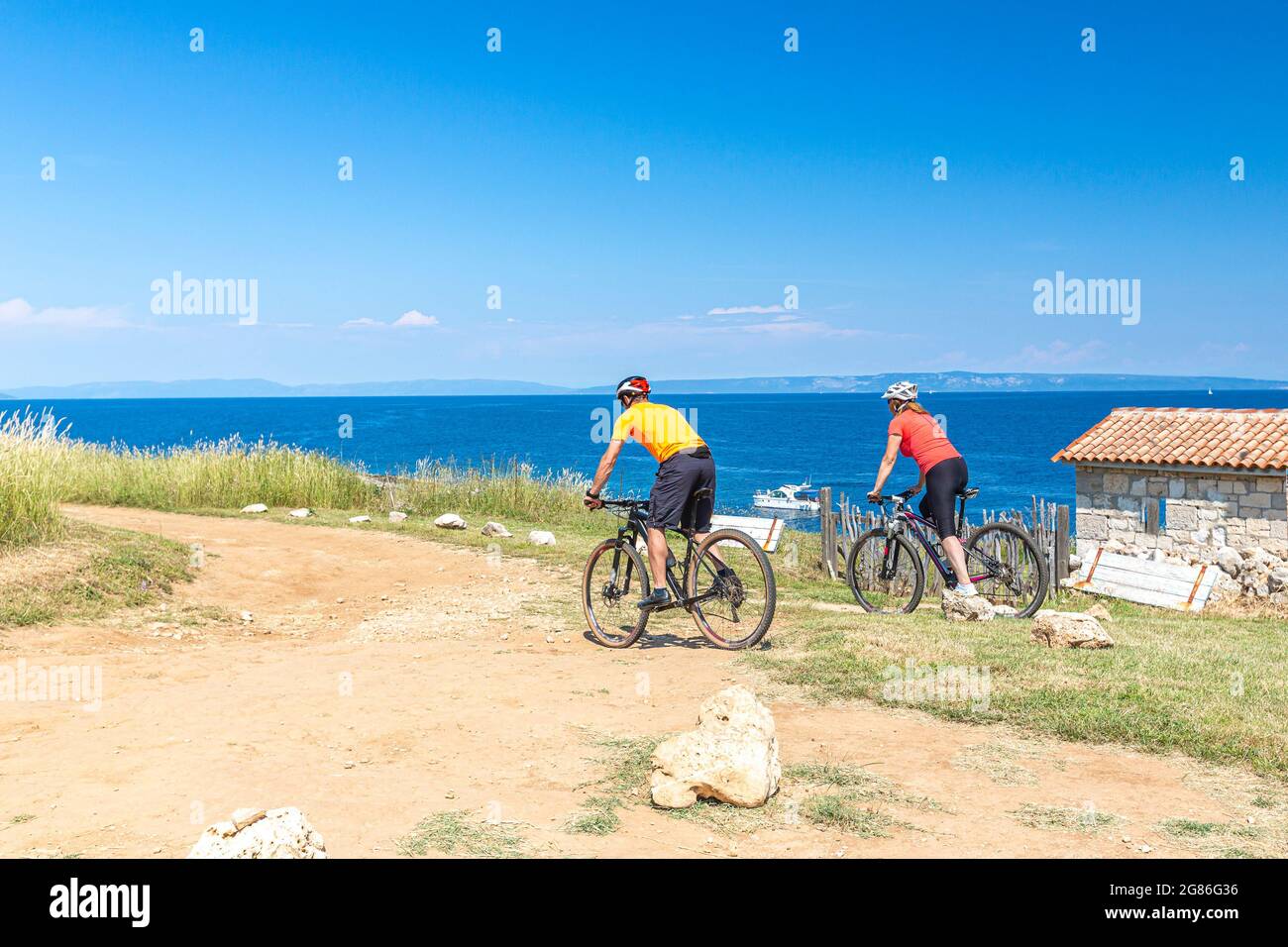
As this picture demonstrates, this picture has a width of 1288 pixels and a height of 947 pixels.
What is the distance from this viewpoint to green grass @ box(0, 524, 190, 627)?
9.73m

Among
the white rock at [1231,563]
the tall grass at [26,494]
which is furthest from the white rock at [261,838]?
the white rock at [1231,563]

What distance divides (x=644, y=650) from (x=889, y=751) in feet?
11.0

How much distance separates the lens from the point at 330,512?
63.4ft

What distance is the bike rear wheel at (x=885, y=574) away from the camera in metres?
10.6

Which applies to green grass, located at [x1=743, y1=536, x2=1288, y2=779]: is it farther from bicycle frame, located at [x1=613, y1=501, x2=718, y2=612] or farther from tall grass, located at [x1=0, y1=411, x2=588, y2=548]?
tall grass, located at [x1=0, y1=411, x2=588, y2=548]

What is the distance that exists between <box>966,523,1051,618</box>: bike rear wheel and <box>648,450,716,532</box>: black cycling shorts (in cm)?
360

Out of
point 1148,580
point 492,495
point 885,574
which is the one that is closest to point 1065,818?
point 885,574

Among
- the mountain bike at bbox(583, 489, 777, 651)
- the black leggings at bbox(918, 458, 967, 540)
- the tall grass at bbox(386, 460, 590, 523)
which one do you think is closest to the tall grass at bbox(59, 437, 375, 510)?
the tall grass at bbox(386, 460, 590, 523)

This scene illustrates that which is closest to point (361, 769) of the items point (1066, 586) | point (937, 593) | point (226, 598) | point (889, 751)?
point (889, 751)

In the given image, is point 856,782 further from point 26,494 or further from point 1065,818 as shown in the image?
point 26,494

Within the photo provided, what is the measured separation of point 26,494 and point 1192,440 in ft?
69.5

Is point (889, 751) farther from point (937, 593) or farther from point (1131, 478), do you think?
point (1131, 478)

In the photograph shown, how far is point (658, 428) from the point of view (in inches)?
330
